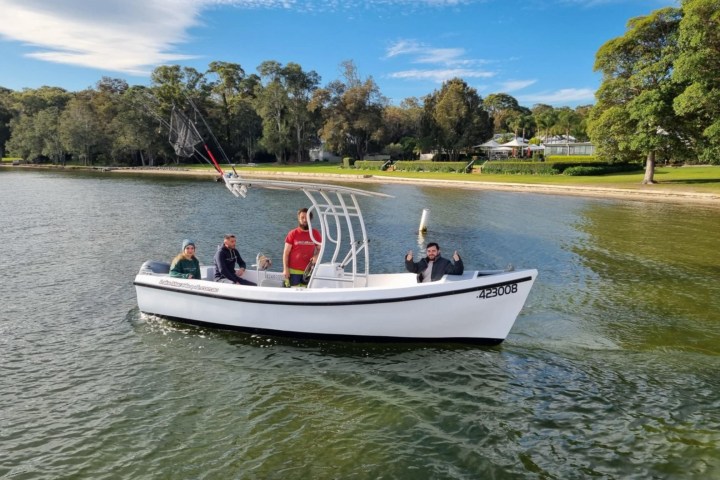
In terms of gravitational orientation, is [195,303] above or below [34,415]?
above

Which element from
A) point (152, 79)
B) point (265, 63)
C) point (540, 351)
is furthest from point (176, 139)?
point (152, 79)

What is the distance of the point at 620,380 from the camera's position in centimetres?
865

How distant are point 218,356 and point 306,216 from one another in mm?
3204

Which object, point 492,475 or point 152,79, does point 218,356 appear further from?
point 152,79

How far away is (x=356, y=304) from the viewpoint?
9430mm

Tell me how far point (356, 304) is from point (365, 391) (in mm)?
1722

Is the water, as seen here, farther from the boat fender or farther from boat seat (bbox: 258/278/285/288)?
boat seat (bbox: 258/278/285/288)

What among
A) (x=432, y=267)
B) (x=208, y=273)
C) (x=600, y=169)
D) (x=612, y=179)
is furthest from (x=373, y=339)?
(x=600, y=169)

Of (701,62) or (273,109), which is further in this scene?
(273,109)

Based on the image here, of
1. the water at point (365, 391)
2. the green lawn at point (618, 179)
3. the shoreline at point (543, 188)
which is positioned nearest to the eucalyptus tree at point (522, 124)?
the green lawn at point (618, 179)

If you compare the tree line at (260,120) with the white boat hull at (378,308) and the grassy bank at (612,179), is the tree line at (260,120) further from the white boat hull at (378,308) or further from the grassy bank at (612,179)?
the white boat hull at (378,308)

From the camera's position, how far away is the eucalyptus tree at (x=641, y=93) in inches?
1533

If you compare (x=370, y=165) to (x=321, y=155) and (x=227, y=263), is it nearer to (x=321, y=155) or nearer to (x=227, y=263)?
(x=321, y=155)

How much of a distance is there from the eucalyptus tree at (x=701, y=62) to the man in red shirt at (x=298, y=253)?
3477cm
